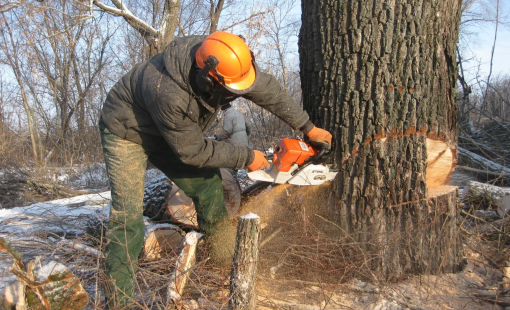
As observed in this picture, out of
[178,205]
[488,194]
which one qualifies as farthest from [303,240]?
[488,194]

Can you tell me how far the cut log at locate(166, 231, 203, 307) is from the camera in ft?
7.08

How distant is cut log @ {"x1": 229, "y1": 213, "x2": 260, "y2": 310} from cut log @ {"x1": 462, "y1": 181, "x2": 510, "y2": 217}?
3.04m

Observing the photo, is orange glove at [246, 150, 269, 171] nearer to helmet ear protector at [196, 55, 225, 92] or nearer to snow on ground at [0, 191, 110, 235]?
helmet ear protector at [196, 55, 225, 92]

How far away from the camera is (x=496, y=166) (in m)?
5.19

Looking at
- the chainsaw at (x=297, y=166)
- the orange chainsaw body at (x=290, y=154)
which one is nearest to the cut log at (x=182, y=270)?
the chainsaw at (x=297, y=166)

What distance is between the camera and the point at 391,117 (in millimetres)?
2436

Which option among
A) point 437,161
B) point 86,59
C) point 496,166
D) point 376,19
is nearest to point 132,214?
point 376,19

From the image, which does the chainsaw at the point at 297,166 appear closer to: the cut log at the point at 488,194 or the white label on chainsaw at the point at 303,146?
the white label on chainsaw at the point at 303,146

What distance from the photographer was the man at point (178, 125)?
205 cm

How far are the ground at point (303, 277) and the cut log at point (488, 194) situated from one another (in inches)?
44.8

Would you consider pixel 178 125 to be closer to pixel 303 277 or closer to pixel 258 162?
pixel 258 162

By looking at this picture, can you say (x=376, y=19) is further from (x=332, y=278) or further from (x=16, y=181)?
(x=16, y=181)

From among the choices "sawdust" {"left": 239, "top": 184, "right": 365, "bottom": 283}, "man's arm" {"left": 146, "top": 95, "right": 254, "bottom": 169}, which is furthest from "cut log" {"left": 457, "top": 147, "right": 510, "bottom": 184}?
"man's arm" {"left": 146, "top": 95, "right": 254, "bottom": 169}

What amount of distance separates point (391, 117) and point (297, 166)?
764 millimetres
